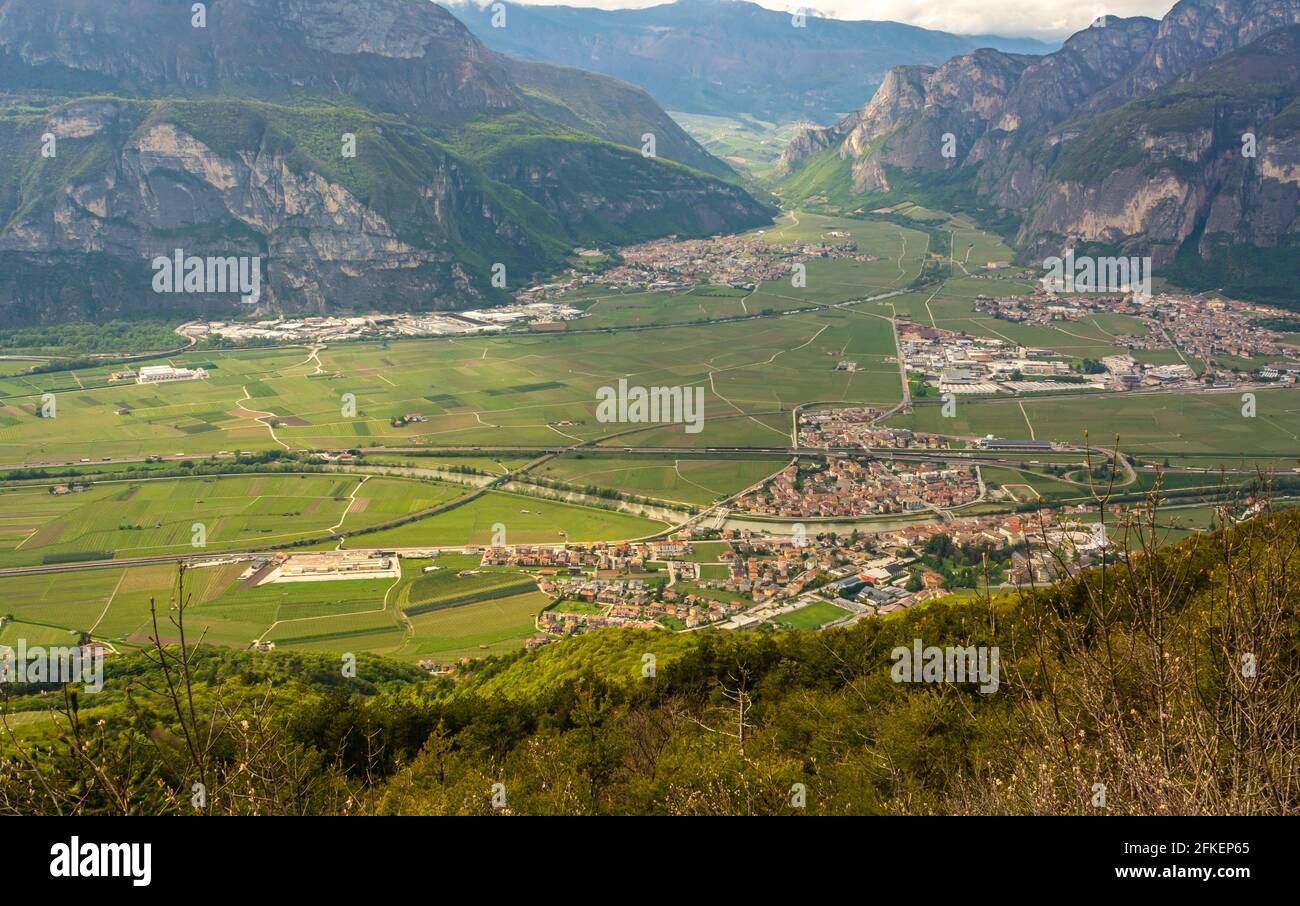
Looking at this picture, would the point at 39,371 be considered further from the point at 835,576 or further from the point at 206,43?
the point at 206,43

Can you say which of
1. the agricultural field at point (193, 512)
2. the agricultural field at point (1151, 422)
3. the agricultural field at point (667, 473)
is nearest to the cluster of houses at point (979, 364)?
the agricultural field at point (1151, 422)

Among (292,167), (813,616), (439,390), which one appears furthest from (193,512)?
(292,167)

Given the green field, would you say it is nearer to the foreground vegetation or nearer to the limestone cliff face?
the foreground vegetation

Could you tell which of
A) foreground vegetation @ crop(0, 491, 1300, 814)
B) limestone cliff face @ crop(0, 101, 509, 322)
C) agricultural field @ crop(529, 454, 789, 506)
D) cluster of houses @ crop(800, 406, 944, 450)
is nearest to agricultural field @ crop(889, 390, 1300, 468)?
cluster of houses @ crop(800, 406, 944, 450)

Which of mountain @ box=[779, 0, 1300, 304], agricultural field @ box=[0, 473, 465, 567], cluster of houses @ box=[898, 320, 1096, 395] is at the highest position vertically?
mountain @ box=[779, 0, 1300, 304]

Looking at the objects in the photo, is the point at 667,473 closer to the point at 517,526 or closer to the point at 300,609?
the point at 517,526

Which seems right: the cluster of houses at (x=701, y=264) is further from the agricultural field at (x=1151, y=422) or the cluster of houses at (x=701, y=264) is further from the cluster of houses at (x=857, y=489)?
the cluster of houses at (x=857, y=489)
